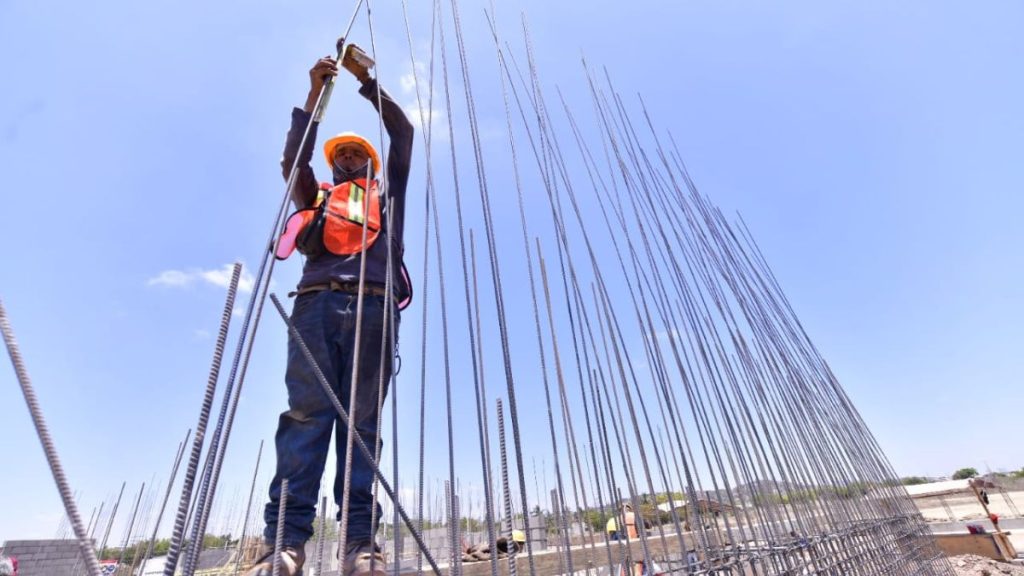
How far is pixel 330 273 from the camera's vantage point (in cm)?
138

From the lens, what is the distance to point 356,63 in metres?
1.52

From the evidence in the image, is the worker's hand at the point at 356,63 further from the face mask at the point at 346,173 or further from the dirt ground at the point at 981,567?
the dirt ground at the point at 981,567

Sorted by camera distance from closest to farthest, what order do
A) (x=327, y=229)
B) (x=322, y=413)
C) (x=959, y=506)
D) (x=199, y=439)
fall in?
(x=199, y=439) < (x=322, y=413) < (x=327, y=229) < (x=959, y=506)

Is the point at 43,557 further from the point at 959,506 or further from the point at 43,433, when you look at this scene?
the point at 959,506

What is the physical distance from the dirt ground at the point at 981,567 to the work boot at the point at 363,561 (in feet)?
12.3

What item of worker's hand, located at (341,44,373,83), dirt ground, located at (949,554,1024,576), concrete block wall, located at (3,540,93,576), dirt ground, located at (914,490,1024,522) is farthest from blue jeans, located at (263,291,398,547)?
dirt ground, located at (914,490,1024,522)

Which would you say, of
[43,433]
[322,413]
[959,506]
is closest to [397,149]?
[322,413]

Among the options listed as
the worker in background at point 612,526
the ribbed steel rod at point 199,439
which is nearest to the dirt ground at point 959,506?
the worker in background at point 612,526

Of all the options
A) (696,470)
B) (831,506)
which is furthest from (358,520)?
(831,506)

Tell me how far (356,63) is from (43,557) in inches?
222

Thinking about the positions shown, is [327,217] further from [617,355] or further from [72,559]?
[72,559]

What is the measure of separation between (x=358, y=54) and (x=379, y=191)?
0.42 metres

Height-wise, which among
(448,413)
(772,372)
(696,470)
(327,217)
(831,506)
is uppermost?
(327,217)

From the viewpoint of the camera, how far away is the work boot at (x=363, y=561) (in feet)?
3.24
